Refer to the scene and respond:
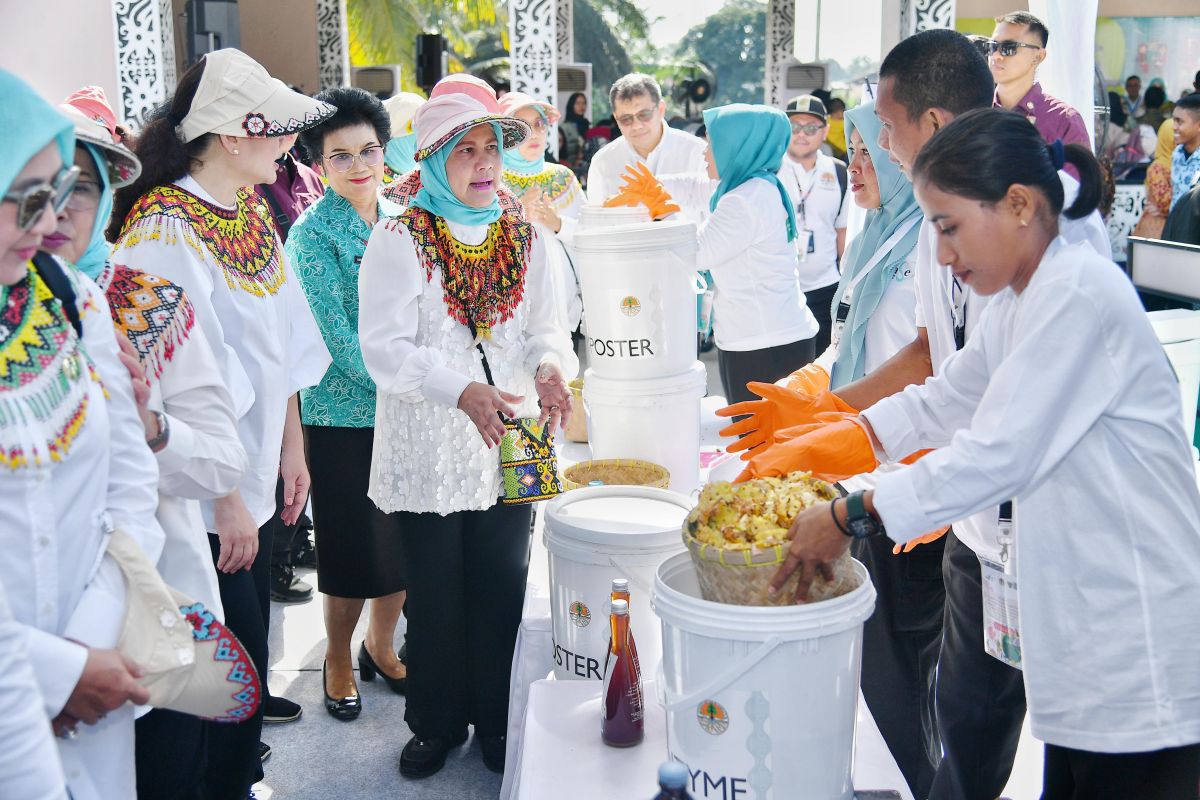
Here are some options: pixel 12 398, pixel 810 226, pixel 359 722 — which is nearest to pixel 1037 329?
pixel 12 398

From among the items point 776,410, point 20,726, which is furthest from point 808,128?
point 20,726

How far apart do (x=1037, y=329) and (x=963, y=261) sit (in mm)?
185

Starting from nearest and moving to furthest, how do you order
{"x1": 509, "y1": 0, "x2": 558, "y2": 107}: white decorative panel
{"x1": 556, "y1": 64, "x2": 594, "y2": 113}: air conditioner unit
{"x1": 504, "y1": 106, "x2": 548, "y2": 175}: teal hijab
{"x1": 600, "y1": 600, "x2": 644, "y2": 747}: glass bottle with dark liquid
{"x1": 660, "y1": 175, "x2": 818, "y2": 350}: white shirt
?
{"x1": 600, "y1": 600, "x2": 644, "y2": 747}: glass bottle with dark liquid < {"x1": 660, "y1": 175, "x2": 818, "y2": 350}: white shirt < {"x1": 504, "y1": 106, "x2": 548, "y2": 175}: teal hijab < {"x1": 509, "y1": 0, "x2": 558, "y2": 107}: white decorative panel < {"x1": 556, "y1": 64, "x2": 594, "y2": 113}: air conditioner unit

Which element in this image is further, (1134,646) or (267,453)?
(267,453)

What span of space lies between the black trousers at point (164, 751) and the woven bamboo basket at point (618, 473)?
159cm

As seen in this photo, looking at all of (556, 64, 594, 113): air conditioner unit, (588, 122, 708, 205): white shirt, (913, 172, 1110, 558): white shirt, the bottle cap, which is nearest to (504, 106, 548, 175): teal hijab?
(588, 122, 708, 205): white shirt

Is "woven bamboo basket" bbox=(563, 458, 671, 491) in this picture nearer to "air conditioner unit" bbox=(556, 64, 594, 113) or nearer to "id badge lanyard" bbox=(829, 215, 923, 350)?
"id badge lanyard" bbox=(829, 215, 923, 350)

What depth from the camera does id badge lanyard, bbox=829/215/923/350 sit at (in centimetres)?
→ 270

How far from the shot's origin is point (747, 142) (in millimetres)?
4312

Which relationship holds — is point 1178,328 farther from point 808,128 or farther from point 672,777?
point 672,777

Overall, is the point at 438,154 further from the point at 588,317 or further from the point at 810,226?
the point at 810,226

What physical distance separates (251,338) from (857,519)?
4.82 ft

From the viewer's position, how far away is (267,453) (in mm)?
2545

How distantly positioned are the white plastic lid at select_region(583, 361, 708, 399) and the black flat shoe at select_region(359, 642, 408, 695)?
3.68 feet
